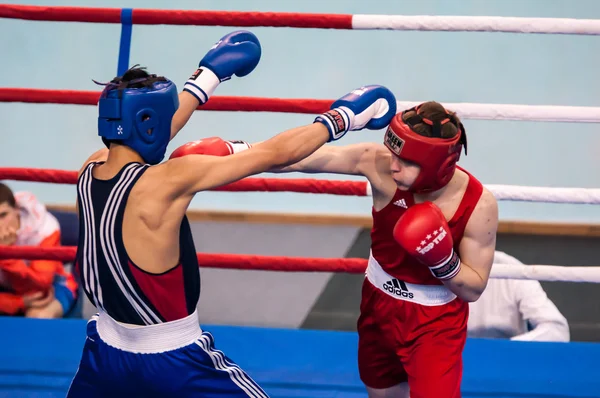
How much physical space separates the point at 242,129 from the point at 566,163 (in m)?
2.12

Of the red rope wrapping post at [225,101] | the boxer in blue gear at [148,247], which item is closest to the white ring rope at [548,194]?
the red rope wrapping post at [225,101]

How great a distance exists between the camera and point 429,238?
2088 mm

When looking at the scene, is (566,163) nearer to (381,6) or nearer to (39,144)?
(381,6)

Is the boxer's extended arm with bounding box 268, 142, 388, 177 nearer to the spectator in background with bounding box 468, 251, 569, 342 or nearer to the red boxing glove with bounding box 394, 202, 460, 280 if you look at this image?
the red boxing glove with bounding box 394, 202, 460, 280

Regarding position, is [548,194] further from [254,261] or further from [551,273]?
[254,261]

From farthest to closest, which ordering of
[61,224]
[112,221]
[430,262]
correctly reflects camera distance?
[61,224]
[430,262]
[112,221]

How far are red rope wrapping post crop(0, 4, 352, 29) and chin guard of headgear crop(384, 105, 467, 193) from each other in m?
0.96

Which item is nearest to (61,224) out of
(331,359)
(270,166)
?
(331,359)

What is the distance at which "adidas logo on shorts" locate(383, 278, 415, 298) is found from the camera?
7.58ft

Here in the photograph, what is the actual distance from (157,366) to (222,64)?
939 mm

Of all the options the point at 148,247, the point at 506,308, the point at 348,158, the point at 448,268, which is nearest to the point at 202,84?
the point at 348,158

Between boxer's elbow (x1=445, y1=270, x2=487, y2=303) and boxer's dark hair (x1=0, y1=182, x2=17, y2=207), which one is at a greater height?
boxer's elbow (x1=445, y1=270, x2=487, y2=303)

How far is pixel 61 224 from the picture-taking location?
16.1ft

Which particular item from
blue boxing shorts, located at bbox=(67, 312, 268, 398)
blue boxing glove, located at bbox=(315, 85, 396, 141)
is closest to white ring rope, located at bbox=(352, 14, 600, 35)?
blue boxing glove, located at bbox=(315, 85, 396, 141)
